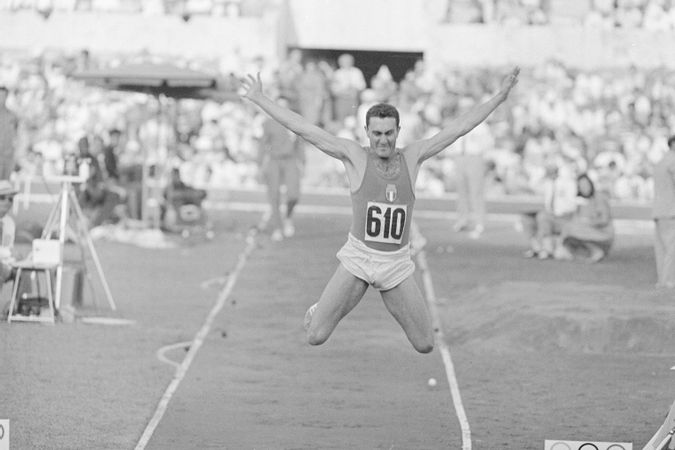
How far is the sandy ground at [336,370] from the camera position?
11.3 meters

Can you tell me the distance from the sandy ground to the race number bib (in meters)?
1.35

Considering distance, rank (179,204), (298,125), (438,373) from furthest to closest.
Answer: (179,204), (438,373), (298,125)

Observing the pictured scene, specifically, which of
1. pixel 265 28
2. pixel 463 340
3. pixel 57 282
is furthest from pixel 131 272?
pixel 265 28

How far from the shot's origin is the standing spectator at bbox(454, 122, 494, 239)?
2797 cm

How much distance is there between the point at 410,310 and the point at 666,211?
28.9 ft

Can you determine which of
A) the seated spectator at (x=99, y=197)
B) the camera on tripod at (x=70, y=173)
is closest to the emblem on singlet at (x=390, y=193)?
the camera on tripod at (x=70, y=173)

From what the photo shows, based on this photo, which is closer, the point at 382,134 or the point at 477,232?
the point at 382,134

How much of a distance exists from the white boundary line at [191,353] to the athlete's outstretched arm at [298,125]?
2.19 m

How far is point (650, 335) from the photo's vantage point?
15.2 meters

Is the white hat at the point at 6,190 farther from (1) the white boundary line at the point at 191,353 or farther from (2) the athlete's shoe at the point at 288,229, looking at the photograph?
(2) the athlete's shoe at the point at 288,229

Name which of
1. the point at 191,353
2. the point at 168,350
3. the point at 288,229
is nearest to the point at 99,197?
the point at 288,229

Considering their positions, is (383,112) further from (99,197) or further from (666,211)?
(99,197)

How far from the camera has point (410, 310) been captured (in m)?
10.7

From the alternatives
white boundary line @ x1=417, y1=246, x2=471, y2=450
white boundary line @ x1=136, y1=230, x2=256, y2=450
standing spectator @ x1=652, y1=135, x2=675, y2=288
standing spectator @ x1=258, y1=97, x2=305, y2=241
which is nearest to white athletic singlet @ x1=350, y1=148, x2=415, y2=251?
white boundary line @ x1=417, y1=246, x2=471, y2=450
